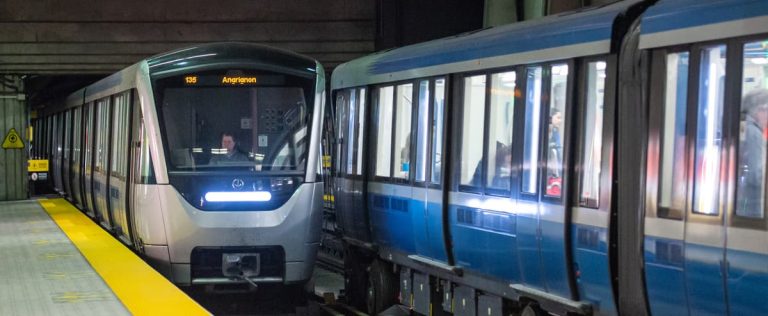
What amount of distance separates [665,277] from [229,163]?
688cm

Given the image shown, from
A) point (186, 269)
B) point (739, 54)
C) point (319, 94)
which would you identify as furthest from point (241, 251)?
point (739, 54)

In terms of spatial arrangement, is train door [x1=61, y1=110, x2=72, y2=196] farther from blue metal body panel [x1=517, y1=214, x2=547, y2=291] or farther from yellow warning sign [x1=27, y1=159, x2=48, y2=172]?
blue metal body panel [x1=517, y1=214, x2=547, y2=291]

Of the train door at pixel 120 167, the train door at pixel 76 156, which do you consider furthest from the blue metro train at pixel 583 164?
the train door at pixel 76 156

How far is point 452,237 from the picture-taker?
10961 millimetres

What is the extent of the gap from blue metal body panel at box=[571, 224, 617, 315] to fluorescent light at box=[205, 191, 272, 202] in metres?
5.38

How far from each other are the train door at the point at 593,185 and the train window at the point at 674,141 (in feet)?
2.25

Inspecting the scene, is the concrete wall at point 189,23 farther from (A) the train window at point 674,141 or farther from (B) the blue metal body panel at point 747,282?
(B) the blue metal body panel at point 747,282

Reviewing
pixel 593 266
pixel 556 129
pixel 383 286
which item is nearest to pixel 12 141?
pixel 383 286

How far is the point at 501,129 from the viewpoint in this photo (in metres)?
9.94

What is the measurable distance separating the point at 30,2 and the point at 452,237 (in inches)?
731

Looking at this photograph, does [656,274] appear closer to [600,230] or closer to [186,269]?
[600,230]

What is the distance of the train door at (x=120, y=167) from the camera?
14852 millimetres

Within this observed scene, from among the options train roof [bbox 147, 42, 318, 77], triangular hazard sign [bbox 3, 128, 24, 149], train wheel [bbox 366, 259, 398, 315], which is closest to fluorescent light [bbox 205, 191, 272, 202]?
train roof [bbox 147, 42, 318, 77]

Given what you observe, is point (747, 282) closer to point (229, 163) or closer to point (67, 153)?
point (229, 163)
